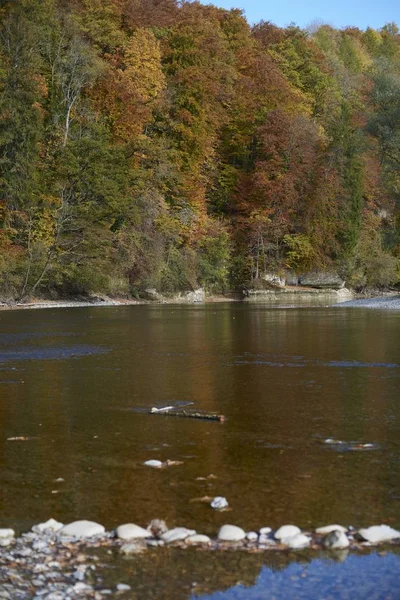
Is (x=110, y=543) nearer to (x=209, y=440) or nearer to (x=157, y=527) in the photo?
(x=157, y=527)

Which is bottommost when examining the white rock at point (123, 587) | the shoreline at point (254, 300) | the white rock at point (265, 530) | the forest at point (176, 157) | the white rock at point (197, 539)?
the white rock at point (123, 587)

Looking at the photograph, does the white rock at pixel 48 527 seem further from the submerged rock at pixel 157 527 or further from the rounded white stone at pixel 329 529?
the rounded white stone at pixel 329 529

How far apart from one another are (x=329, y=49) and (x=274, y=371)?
109562 mm

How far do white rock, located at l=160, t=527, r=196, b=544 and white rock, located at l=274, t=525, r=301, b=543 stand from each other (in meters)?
0.67

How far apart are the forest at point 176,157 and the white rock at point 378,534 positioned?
42.6 meters

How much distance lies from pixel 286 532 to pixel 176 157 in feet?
202

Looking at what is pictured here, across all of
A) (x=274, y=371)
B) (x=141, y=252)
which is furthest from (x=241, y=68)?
(x=274, y=371)

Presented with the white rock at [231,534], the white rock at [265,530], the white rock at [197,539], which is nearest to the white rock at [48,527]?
the white rock at [197,539]

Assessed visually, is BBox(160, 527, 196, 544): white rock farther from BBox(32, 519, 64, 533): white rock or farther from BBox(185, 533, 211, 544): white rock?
BBox(32, 519, 64, 533): white rock

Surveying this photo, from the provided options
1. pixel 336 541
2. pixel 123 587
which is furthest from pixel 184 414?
pixel 123 587

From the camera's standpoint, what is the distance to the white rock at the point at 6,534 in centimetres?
632

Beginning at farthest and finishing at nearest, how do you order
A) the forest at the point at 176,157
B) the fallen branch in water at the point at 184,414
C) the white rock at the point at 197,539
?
the forest at the point at 176,157 → the fallen branch in water at the point at 184,414 → the white rock at the point at 197,539

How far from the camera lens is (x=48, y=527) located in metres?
6.49

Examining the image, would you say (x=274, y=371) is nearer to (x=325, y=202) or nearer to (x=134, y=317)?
(x=134, y=317)
